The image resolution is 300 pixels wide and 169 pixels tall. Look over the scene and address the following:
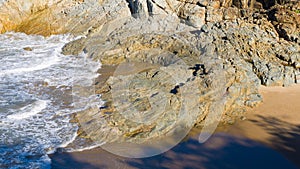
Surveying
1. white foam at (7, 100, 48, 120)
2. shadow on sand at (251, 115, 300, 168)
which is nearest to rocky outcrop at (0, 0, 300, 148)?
shadow on sand at (251, 115, 300, 168)

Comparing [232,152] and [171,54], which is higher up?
[171,54]

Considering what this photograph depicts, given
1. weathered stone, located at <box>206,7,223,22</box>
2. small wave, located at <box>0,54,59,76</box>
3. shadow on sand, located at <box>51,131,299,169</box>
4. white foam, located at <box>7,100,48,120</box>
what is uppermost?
weathered stone, located at <box>206,7,223,22</box>

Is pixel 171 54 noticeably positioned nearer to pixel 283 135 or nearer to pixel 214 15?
pixel 214 15

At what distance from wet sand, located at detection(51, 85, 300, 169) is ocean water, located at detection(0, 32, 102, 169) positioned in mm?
1247

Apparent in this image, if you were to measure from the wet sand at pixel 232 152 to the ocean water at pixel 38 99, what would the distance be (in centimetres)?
125

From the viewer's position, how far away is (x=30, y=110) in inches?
576

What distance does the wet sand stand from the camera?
34.0 ft

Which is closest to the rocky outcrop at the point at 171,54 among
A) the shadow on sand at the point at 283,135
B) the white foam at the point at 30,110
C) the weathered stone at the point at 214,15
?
the weathered stone at the point at 214,15

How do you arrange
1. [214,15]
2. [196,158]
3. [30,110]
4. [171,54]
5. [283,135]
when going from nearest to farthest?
[196,158] < [283,135] < [30,110] < [171,54] < [214,15]

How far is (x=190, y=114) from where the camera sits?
13.0 m

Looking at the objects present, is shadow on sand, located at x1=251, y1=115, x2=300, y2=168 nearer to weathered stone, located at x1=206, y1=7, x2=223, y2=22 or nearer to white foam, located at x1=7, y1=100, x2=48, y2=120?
white foam, located at x1=7, y1=100, x2=48, y2=120

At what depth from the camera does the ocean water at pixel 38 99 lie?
11.6 metres

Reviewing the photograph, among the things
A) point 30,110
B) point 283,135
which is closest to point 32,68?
point 30,110

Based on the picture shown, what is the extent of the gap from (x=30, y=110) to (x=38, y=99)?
4.55 ft
